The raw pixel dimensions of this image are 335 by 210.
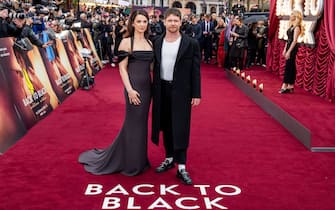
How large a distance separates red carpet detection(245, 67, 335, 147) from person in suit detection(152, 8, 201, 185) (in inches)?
87.0

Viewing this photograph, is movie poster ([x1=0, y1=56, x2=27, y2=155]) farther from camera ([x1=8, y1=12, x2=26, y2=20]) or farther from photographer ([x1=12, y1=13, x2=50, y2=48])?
camera ([x1=8, y1=12, x2=26, y2=20])

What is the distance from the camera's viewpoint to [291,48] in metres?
9.26

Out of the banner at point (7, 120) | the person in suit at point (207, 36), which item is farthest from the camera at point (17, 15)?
the person in suit at point (207, 36)

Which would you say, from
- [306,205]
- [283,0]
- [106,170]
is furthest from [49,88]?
[283,0]

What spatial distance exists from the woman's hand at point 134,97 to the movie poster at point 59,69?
438 cm

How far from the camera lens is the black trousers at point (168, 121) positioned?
4.66 meters

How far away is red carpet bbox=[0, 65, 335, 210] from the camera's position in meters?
4.19

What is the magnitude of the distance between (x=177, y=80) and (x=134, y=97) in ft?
1.51

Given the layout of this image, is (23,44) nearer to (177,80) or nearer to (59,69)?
(59,69)

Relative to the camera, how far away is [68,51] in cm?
1088

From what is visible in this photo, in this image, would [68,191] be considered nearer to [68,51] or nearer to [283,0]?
[68,51]

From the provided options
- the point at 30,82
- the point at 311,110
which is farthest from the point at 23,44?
the point at 311,110

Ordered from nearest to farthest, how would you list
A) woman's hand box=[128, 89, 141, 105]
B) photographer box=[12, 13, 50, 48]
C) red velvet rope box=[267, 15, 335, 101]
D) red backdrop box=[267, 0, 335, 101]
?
woman's hand box=[128, 89, 141, 105]
photographer box=[12, 13, 50, 48]
red backdrop box=[267, 0, 335, 101]
red velvet rope box=[267, 15, 335, 101]

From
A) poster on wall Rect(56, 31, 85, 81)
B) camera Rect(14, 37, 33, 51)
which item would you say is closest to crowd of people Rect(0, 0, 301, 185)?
camera Rect(14, 37, 33, 51)
